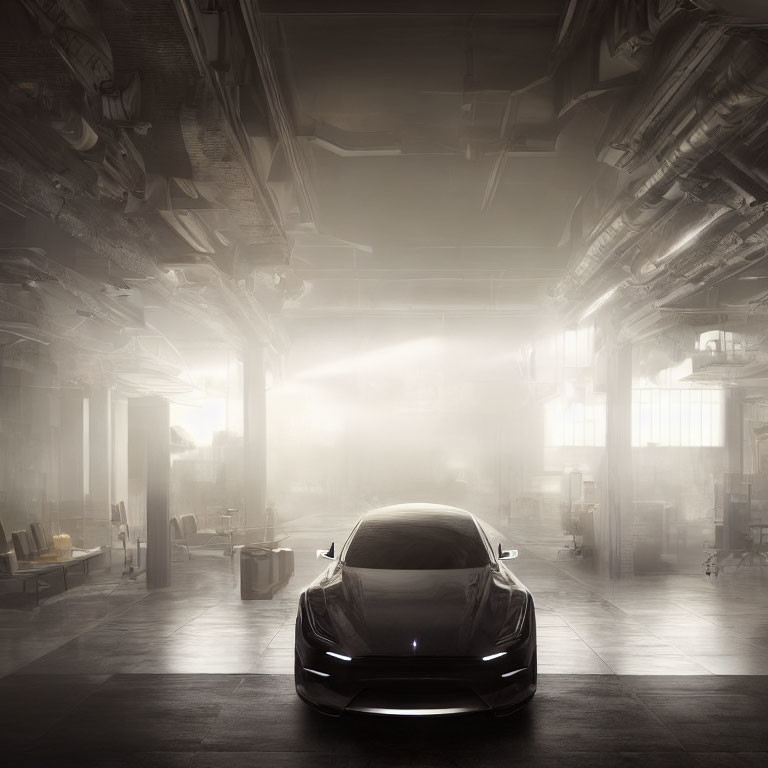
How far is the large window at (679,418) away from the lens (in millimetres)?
25672

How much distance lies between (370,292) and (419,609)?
9.51 meters

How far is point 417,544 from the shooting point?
6293mm

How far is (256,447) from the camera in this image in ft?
49.3

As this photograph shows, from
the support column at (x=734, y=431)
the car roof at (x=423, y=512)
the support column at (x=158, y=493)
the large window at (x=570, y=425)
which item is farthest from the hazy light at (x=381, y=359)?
the car roof at (x=423, y=512)

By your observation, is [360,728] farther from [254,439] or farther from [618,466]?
[254,439]

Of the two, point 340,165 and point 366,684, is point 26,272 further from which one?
point 366,684

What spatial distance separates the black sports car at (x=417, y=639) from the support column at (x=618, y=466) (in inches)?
264

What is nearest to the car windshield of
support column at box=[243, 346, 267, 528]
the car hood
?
the car hood

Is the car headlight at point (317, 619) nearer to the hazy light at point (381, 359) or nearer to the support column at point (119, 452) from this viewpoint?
the hazy light at point (381, 359)

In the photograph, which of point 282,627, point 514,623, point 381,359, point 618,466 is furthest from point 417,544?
point 381,359

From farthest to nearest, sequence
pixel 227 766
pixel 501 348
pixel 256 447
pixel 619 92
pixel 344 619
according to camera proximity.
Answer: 1. pixel 501 348
2. pixel 256 447
3. pixel 619 92
4. pixel 344 619
5. pixel 227 766

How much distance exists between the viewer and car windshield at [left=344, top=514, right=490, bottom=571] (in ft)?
19.9

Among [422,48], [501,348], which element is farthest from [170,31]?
[501,348]

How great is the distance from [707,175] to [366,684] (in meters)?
4.48
